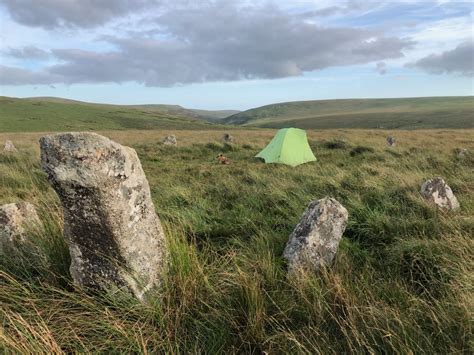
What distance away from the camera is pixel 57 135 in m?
3.01

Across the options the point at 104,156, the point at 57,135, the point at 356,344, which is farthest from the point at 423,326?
the point at 57,135

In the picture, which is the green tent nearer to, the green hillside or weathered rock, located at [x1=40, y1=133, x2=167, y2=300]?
weathered rock, located at [x1=40, y1=133, x2=167, y2=300]

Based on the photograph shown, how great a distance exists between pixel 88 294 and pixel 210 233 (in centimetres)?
237

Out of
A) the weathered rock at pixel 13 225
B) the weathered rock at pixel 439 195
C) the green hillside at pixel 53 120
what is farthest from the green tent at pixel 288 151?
the green hillside at pixel 53 120

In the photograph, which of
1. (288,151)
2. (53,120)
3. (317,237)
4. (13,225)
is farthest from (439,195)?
(53,120)

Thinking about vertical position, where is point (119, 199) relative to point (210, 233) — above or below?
above

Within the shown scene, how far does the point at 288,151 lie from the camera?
1538 cm

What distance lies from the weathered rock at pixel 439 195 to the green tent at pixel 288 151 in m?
8.35

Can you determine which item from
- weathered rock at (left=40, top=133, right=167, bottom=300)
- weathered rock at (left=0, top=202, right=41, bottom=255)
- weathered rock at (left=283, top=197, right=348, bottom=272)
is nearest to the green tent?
weathered rock at (left=283, top=197, right=348, bottom=272)

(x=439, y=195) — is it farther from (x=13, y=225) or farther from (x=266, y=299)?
(x=13, y=225)

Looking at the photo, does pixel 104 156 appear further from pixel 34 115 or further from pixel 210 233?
pixel 34 115

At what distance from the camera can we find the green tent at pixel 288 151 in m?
15.1

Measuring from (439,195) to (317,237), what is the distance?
3473mm

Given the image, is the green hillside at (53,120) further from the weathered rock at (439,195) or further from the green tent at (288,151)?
the weathered rock at (439,195)
